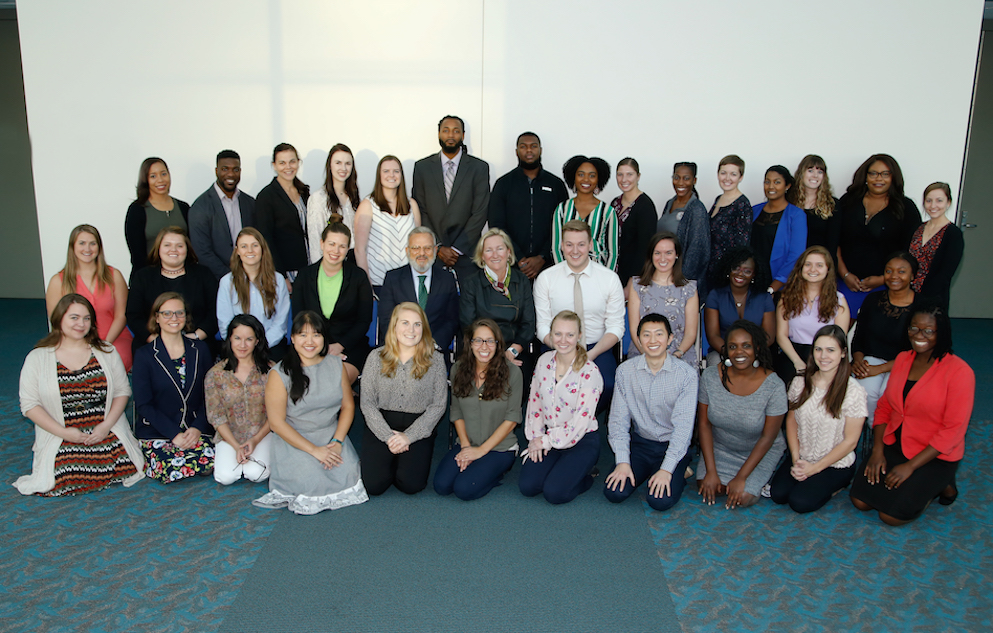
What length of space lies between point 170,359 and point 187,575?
4.55ft

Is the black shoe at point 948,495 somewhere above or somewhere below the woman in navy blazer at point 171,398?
below

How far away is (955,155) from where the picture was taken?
18.0 feet

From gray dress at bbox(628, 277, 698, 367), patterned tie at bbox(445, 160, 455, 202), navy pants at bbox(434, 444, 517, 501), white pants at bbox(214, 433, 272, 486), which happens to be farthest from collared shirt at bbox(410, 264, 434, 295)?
gray dress at bbox(628, 277, 698, 367)

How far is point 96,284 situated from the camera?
4227 millimetres

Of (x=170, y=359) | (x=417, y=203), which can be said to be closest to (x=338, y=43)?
(x=417, y=203)

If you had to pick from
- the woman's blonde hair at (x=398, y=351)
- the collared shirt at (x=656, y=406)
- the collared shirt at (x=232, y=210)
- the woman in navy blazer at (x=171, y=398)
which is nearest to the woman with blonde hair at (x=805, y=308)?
the collared shirt at (x=656, y=406)

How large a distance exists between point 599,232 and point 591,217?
0.12 metres

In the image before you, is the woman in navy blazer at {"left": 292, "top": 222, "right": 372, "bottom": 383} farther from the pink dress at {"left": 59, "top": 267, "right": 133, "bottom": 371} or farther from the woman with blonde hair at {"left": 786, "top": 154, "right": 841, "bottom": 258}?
the woman with blonde hair at {"left": 786, "top": 154, "right": 841, "bottom": 258}

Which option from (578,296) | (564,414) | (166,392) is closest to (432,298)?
(578,296)

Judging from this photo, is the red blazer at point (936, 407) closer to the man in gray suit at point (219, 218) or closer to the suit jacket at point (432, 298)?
the suit jacket at point (432, 298)

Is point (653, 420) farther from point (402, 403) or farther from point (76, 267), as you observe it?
point (76, 267)

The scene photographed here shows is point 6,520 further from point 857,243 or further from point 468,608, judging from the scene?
point 857,243

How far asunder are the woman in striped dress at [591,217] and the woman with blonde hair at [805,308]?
1.15 metres

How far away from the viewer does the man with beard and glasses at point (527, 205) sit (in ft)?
15.8
